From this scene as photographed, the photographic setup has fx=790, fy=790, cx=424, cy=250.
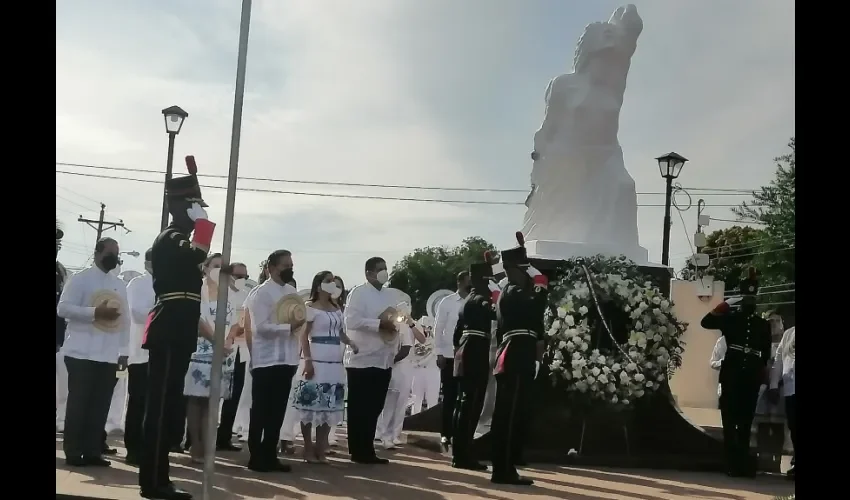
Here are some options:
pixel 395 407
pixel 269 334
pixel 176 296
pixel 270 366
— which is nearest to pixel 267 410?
pixel 270 366

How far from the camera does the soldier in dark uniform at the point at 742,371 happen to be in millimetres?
6996

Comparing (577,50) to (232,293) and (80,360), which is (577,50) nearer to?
(232,293)

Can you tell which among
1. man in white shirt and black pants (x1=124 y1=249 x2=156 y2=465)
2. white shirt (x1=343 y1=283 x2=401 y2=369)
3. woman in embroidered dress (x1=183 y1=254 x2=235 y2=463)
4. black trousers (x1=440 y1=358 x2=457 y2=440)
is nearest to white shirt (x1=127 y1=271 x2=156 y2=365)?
man in white shirt and black pants (x1=124 y1=249 x2=156 y2=465)

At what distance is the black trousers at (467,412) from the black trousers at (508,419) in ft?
2.63

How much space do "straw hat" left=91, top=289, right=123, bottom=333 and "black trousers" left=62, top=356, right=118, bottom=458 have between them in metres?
0.28

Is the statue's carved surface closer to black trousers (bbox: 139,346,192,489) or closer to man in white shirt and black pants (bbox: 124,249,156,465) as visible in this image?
man in white shirt and black pants (bbox: 124,249,156,465)

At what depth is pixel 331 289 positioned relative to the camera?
22.7ft

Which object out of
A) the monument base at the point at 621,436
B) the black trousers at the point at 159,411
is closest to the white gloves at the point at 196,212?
the black trousers at the point at 159,411

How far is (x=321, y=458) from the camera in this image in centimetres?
684

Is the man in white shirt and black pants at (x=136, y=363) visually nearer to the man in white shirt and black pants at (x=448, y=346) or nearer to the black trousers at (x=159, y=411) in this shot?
the black trousers at (x=159, y=411)

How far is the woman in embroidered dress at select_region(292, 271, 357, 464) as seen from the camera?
6.72m
